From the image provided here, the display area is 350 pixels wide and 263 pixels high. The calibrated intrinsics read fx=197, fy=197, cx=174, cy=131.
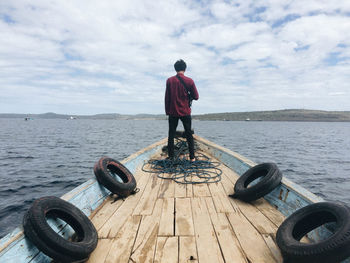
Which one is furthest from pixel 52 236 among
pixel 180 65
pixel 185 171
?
pixel 180 65

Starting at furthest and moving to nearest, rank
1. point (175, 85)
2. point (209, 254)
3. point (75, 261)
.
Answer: point (175, 85) → point (209, 254) → point (75, 261)

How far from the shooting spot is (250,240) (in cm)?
219

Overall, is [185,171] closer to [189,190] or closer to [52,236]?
[189,190]

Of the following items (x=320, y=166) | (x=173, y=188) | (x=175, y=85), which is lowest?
(x=320, y=166)

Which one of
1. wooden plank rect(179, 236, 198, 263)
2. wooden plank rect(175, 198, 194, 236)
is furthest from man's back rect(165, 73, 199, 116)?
wooden plank rect(179, 236, 198, 263)

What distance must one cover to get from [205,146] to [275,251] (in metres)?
5.68

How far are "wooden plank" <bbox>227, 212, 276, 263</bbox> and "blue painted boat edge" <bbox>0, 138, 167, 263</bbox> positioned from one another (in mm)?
1938

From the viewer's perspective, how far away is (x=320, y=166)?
555 inches

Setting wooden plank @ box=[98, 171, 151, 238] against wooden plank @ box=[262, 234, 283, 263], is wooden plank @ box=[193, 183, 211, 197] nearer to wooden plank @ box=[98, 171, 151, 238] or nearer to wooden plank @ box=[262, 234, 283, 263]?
wooden plank @ box=[98, 171, 151, 238]

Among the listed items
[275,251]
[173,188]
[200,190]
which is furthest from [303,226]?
[173,188]

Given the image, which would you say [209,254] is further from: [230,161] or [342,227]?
[230,161]

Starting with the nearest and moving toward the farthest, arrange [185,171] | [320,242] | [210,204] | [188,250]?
[320,242] < [188,250] < [210,204] < [185,171]

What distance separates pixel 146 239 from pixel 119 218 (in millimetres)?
644

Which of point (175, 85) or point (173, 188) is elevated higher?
point (175, 85)
